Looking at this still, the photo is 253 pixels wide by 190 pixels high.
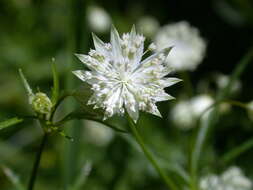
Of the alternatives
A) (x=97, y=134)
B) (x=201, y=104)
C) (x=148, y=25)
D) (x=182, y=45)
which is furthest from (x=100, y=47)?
(x=148, y=25)

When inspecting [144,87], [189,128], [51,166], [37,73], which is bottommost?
[51,166]

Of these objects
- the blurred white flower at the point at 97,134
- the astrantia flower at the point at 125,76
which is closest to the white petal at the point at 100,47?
the astrantia flower at the point at 125,76

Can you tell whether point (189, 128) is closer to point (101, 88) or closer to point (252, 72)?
point (252, 72)

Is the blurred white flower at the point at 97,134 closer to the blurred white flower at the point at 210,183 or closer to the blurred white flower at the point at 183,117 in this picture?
the blurred white flower at the point at 183,117

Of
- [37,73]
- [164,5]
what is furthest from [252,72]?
[37,73]

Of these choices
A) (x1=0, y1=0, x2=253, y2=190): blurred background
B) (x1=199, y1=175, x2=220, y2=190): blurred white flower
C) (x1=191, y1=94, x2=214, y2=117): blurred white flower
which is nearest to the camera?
(x1=199, y1=175, x2=220, y2=190): blurred white flower

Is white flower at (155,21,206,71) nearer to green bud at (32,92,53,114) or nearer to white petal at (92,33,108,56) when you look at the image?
white petal at (92,33,108,56)

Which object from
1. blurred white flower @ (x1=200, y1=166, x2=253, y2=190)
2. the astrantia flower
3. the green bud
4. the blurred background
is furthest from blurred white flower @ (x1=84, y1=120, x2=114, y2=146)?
the green bud
